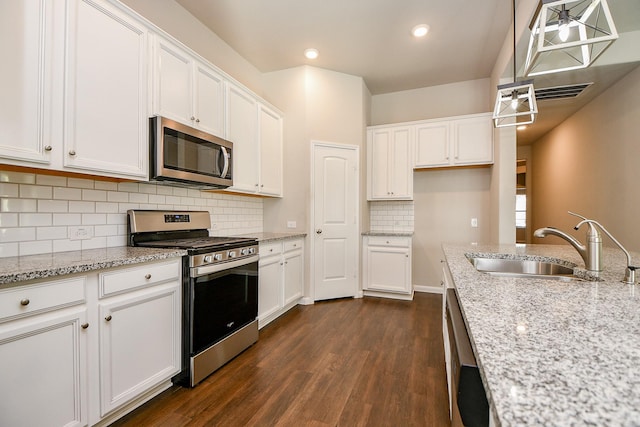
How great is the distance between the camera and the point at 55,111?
5.10 feet

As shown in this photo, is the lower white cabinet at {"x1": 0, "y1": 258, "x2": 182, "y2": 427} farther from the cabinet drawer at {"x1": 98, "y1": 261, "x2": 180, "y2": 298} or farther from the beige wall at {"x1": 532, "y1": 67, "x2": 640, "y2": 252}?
the beige wall at {"x1": 532, "y1": 67, "x2": 640, "y2": 252}

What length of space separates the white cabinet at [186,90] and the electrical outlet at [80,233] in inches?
36.1

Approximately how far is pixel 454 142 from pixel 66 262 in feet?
13.4

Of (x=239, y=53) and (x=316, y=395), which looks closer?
(x=316, y=395)

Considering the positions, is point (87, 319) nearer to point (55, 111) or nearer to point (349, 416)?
point (55, 111)

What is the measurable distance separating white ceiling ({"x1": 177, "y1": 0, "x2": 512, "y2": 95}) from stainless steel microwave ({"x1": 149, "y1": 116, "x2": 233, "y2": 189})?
1308 millimetres

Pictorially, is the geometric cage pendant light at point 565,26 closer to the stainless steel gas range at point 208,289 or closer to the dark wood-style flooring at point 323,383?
the dark wood-style flooring at point 323,383

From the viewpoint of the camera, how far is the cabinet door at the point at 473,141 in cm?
381

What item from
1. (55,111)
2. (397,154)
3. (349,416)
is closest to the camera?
(55,111)

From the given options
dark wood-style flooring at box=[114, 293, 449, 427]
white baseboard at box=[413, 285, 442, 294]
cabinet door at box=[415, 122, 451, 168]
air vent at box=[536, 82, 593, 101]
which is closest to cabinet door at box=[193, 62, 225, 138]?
dark wood-style flooring at box=[114, 293, 449, 427]

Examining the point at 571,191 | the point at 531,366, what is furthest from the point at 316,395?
the point at 571,191

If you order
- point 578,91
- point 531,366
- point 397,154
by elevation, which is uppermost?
point 578,91

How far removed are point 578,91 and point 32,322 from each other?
5.40 metres

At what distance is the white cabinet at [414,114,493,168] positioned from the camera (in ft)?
12.5
